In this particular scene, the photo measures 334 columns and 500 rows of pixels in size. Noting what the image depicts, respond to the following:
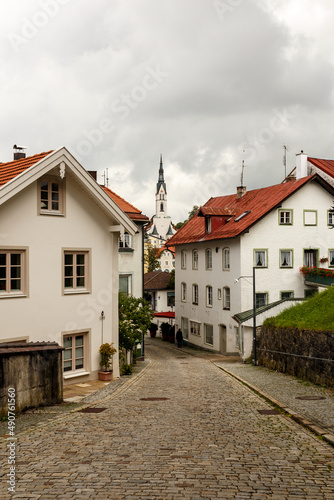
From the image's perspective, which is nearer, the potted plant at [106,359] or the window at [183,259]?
the potted plant at [106,359]

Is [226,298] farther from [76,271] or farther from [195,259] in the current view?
[76,271]

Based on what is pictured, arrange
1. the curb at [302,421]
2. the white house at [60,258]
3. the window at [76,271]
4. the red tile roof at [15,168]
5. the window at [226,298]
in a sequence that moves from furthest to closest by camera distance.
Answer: the window at [226,298]
the window at [76,271]
the red tile roof at [15,168]
the white house at [60,258]
the curb at [302,421]

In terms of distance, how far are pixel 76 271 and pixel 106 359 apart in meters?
3.56

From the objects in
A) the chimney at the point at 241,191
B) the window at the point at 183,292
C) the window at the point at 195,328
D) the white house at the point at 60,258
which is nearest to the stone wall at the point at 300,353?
the white house at the point at 60,258

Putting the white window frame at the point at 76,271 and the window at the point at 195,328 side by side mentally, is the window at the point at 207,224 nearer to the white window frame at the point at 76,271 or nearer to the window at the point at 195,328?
the window at the point at 195,328

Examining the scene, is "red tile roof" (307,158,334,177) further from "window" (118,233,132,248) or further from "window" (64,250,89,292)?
"window" (64,250,89,292)

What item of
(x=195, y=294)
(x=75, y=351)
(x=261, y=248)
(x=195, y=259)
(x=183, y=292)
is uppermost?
(x=261, y=248)

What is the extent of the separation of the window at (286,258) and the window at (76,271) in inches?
850

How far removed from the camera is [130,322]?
2439 cm

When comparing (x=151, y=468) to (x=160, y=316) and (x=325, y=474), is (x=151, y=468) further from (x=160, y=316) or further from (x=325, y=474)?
(x=160, y=316)

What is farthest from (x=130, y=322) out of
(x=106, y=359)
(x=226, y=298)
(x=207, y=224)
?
(x=207, y=224)

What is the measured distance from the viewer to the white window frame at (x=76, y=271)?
19.1 metres

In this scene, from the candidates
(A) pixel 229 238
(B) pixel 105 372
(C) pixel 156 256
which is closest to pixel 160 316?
(A) pixel 229 238

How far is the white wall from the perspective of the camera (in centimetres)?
1725
